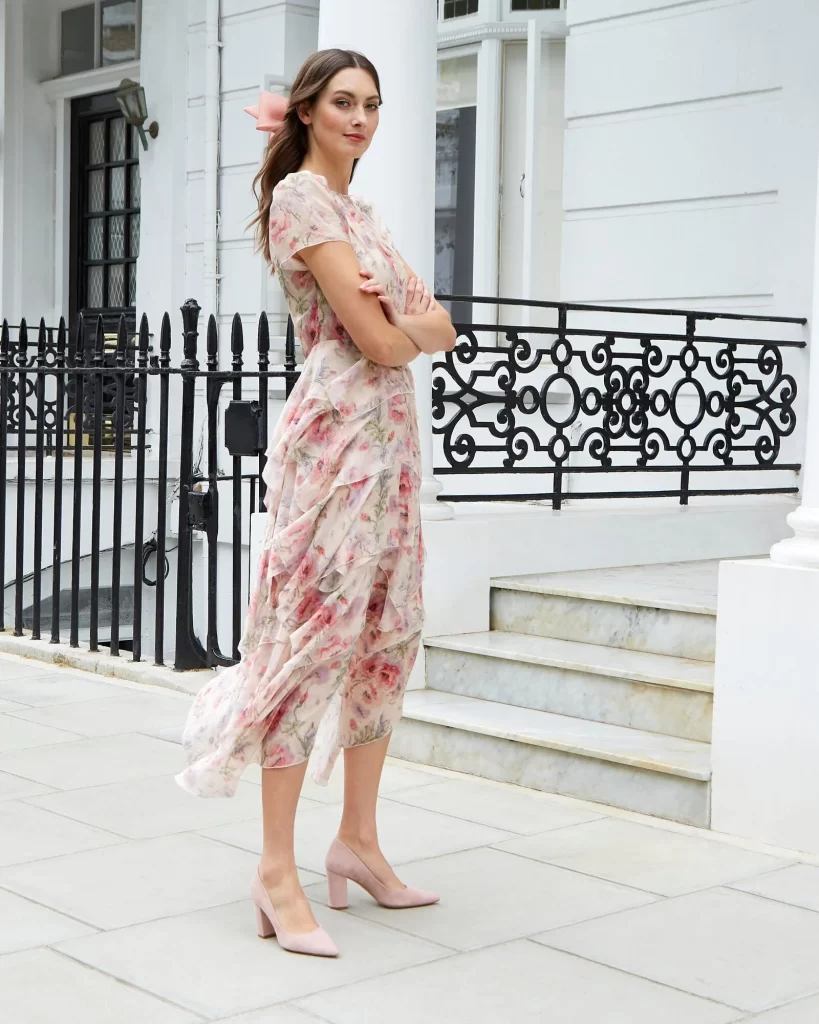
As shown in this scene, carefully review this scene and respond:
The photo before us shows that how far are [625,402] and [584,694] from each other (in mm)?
3507

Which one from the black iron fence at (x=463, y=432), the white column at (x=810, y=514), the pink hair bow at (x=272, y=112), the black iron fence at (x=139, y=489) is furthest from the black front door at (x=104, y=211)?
the pink hair bow at (x=272, y=112)

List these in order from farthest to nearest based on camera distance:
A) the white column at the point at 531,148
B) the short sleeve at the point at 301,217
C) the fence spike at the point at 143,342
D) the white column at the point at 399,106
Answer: the white column at the point at 531,148, the fence spike at the point at 143,342, the white column at the point at 399,106, the short sleeve at the point at 301,217

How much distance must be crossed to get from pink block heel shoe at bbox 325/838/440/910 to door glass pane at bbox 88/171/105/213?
1026cm

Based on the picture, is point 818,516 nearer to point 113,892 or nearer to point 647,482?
point 113,892

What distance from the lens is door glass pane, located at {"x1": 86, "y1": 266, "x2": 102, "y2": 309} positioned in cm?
1280

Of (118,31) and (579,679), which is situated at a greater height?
(118,31)

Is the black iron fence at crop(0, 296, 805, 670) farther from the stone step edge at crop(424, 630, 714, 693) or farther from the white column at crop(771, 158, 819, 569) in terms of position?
the white column at crop(771, 158, 819, 569)

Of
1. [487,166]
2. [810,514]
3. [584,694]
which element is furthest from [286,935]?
[487,166]

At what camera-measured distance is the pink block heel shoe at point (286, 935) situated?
10.1 feet

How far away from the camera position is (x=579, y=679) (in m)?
4.89

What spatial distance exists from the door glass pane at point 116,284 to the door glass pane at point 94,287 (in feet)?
0.46

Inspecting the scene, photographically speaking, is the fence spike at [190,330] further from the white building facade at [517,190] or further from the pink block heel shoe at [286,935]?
the pink block heel shoe at [286,935]

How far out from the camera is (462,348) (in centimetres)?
559

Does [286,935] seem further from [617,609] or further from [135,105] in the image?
[135,105]
